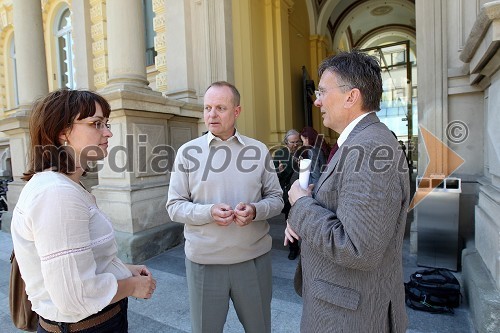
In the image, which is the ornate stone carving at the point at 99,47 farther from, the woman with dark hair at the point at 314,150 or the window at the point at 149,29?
the woman with dark hair at the point at 314,150

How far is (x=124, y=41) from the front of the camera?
175 inches

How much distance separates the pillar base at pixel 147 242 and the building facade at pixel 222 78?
0.05ft

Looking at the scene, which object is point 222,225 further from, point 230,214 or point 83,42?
point 83,42

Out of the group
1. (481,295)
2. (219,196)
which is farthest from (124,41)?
(481,295)

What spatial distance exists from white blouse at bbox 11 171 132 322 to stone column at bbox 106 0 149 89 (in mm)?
3647

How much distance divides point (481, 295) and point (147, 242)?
354cm

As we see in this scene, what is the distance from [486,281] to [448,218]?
1201 millimetres

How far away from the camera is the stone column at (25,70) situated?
239 inches

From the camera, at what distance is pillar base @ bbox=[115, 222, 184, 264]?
13.2 feet

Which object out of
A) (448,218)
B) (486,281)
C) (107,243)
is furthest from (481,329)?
→ (107,243)

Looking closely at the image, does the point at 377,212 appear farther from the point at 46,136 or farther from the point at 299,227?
the point at 46,136

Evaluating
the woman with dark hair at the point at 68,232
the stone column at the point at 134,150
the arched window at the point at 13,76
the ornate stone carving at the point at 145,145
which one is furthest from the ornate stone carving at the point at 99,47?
the woman with dark hair at the point at 68,232

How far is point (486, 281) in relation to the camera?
234 centimetres

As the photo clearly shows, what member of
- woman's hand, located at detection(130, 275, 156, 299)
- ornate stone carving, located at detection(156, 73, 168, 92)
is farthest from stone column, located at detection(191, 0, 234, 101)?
woman's hand, located at detection(130, 275, 156, 299)
